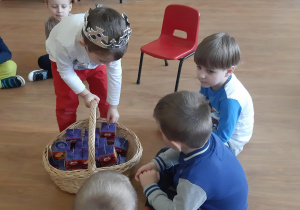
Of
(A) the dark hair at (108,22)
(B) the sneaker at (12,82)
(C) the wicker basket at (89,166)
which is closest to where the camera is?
(A) the dark hair at (108,22)

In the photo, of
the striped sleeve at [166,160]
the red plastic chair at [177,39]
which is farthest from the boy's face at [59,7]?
the striped sleeve at [166,160]

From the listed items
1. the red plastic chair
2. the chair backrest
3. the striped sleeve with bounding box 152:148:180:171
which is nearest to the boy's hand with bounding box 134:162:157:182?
the striped sleeve with bounding box 152:148:180:171

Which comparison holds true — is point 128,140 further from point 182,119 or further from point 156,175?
point 182,119

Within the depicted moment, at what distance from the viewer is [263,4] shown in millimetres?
3387

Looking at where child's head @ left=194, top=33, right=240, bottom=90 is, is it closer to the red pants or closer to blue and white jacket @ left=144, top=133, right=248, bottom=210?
blue and white jacket @ left=144, top=133, right=248, bottom=210

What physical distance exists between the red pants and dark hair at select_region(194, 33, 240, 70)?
0.50m

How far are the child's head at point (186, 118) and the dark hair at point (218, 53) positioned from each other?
39 centimetres

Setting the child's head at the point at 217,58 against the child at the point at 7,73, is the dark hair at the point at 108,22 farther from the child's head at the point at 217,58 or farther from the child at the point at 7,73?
the child at the point at 7,73

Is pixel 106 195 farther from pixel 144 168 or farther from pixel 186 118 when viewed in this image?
pixel 144 168

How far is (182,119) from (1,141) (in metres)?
1.13

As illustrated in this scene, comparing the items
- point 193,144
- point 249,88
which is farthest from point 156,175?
point 249,88

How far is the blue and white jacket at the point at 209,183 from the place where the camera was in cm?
106

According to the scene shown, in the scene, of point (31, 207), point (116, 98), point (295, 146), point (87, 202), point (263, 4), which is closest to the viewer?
point (87, 202)

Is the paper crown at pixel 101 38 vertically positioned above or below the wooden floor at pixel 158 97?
above
